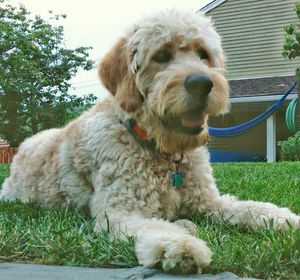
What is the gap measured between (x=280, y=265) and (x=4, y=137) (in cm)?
2811

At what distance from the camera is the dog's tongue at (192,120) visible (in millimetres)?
3676

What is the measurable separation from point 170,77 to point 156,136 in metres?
0.46

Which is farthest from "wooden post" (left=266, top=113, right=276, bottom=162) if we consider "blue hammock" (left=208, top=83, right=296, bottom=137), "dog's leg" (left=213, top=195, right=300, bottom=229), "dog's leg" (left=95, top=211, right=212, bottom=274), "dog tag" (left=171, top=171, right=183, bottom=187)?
"dog's leg" (left=95, top=211, right=212, bottom=274)

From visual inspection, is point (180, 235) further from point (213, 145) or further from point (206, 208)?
point (213, 145)

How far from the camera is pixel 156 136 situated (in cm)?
382

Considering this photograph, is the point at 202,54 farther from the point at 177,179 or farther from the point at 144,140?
the point at 177,179

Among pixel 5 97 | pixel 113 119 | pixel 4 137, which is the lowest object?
pixel 4 137

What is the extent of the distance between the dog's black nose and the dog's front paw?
1.02 meters

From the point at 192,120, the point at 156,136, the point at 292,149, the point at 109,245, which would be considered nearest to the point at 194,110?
the point at 192,120

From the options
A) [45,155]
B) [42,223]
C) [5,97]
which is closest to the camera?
[42,223]

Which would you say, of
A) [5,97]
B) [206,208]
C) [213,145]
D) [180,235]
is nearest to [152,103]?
[206,208]

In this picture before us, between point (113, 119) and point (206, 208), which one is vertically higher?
point (113, 119)

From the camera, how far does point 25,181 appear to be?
16.4 feet

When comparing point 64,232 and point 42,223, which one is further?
point 42,223
